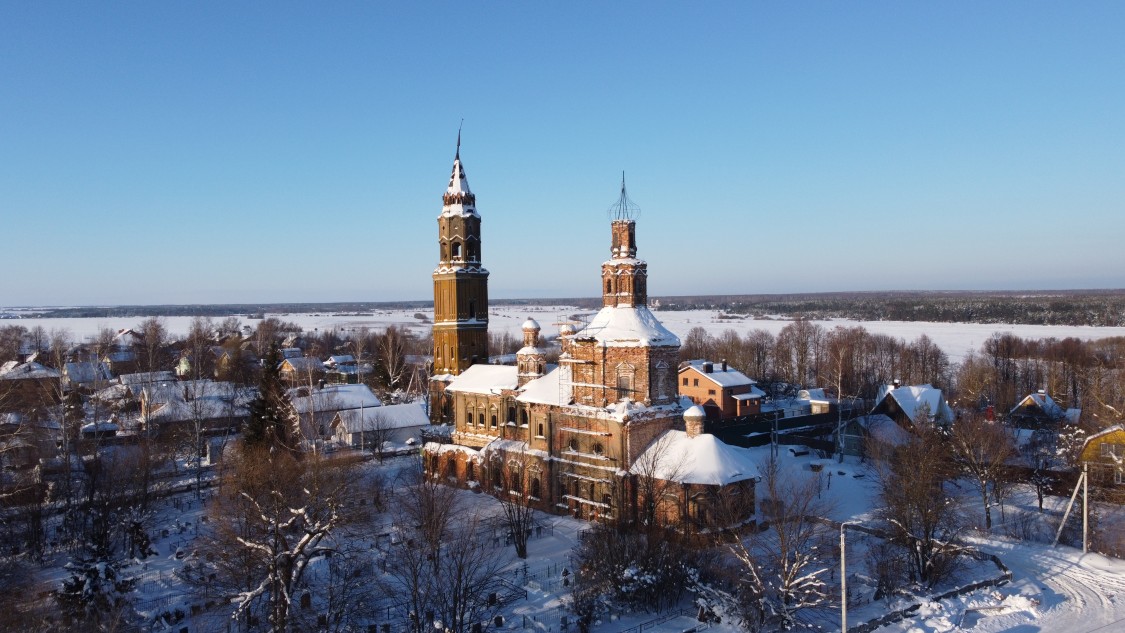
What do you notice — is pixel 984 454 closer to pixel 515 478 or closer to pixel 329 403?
pixel 515 478

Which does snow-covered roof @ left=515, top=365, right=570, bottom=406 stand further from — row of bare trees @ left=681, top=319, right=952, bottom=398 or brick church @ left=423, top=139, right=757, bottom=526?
row of bare trees @ left=681, top=319, right=952, bottom=398

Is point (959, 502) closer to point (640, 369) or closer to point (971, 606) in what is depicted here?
point (971, 606)

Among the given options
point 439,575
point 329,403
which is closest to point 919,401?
point 439,575

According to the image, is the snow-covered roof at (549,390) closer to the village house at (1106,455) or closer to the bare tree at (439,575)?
the bare tree at (439,575)

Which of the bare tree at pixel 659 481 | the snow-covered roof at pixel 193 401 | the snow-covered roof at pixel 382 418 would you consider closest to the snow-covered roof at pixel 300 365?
the snow-covered roof at pixel 193 401

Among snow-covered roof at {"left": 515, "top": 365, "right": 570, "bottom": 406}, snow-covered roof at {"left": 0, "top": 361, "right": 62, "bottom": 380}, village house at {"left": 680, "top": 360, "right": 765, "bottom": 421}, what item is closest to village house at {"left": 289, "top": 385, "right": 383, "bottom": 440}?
snow-covered roof at {"left": 515, "top": 365, "right": 570, "bottom": 406}
